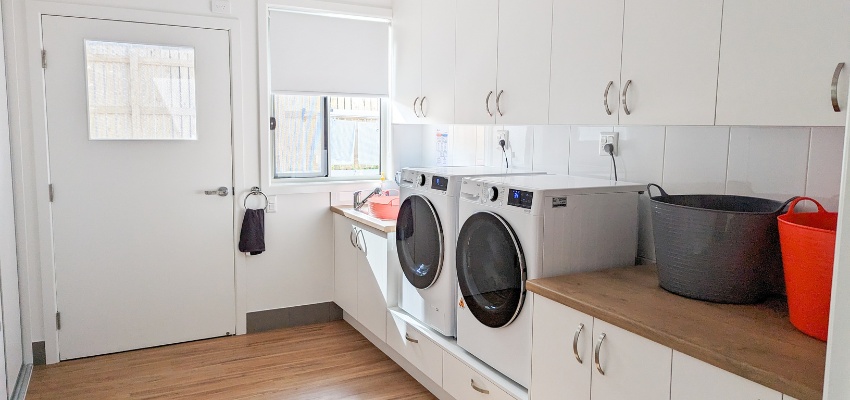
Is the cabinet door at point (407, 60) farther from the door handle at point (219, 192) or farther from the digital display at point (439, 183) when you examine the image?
the door handle at point (219, 192)

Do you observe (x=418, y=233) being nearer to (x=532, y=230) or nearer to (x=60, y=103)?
(x=532, y=230)

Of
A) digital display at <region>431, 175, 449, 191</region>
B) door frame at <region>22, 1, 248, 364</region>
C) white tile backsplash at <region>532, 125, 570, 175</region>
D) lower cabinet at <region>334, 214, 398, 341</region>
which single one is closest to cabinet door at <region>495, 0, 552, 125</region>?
white tile backsplash at <region>532, 125, 570, 175</region>

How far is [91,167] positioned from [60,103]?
0.37m

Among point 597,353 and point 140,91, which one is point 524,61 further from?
point 140,91

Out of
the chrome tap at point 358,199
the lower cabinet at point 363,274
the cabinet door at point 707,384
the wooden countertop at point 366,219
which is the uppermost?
the chrome tap at point 358,199

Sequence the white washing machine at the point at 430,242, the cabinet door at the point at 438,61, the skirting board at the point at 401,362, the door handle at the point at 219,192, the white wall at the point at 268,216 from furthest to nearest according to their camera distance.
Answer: the door handle at the point at 219,192, the cabinet door at the point at 438,61, the white wall at the point at 268,216, the skirting board at the point at 401,362, the white washing machine at the point at 430,242

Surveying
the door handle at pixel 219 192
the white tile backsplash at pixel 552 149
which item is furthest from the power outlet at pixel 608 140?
the door handle at pixel 219 192

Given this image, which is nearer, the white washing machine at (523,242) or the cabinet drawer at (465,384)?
the white washing machine at (523,242)

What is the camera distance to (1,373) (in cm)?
255

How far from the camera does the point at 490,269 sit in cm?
239

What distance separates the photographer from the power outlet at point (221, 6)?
3508mm

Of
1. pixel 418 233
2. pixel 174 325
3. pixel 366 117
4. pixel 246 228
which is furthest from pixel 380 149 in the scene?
pixel 174 325

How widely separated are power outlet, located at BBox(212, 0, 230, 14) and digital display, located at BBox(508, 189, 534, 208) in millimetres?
2252

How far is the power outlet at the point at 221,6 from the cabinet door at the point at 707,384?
3.10 metres
